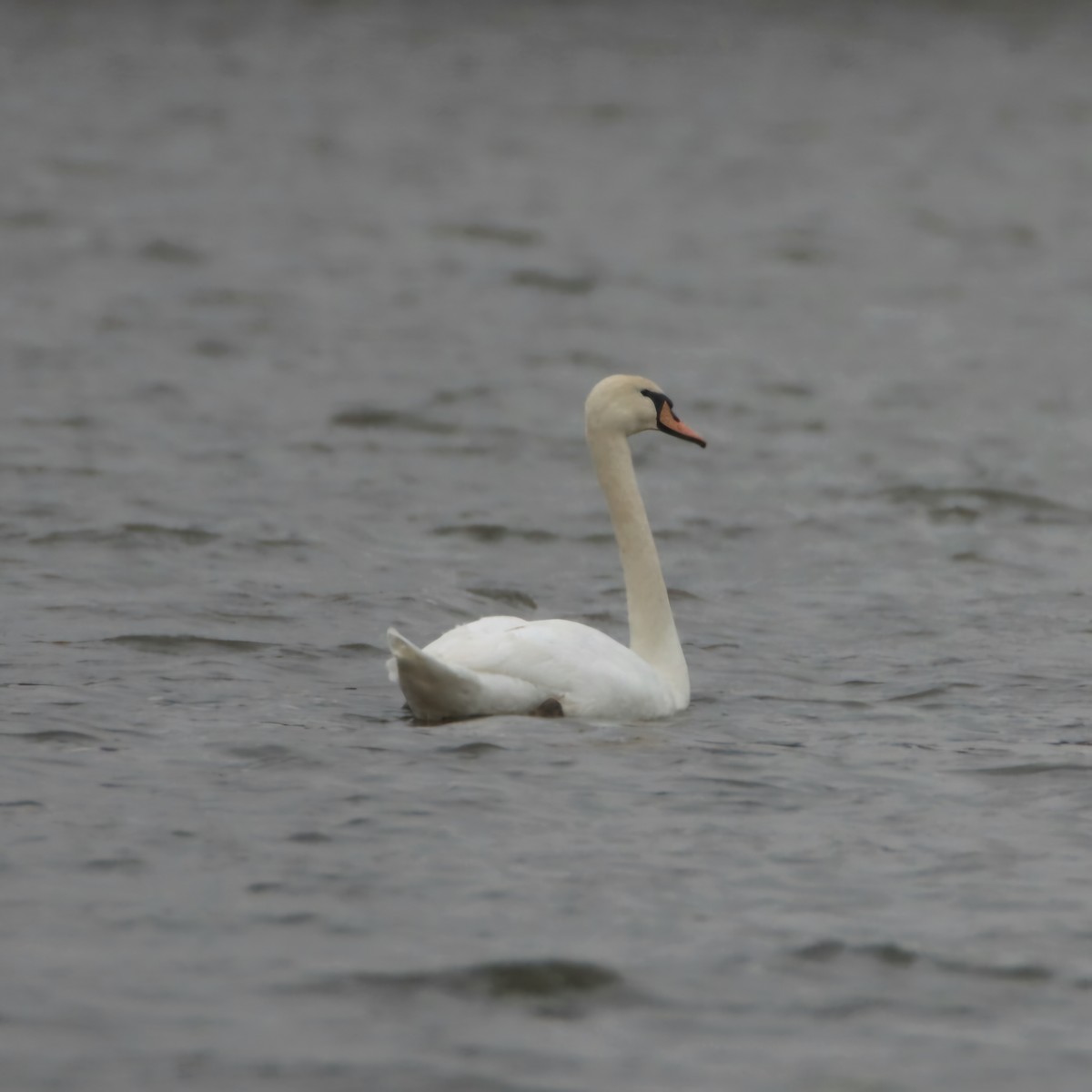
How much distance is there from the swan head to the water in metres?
1.23

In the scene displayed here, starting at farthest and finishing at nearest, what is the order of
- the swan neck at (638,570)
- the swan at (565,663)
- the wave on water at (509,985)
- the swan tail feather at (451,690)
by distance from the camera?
the swan neck at (638,570), the swan at (565,663), the swan tail feather at (451,690), the wave on water at (509,985)

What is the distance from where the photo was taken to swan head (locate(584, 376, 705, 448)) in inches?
367

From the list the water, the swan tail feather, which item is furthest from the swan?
the water

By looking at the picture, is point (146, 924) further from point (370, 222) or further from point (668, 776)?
point (370, 222)

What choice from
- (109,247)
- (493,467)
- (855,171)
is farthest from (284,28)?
(493,467)

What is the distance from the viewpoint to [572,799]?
299 inches

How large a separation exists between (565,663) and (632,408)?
1381 millimetres

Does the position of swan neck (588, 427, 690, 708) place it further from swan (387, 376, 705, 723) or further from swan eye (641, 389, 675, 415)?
swan eye (641, 389, 675, 415)

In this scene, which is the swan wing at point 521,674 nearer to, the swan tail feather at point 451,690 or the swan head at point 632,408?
the swan tail feather at point 451,690

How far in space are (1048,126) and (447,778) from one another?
25.5 meters

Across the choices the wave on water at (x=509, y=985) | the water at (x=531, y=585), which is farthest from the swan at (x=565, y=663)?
the wave on water at (x=509, y=985)

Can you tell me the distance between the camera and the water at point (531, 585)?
5.96 meters

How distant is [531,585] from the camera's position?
12.0m

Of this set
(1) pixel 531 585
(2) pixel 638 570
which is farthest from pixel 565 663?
(1) pixel 531 585
